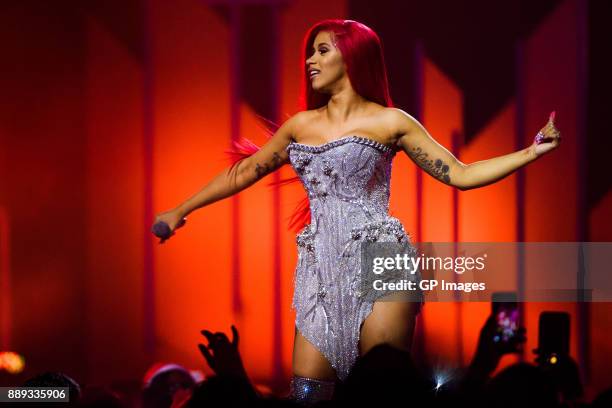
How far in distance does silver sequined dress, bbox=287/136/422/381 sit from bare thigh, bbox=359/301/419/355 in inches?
1.0

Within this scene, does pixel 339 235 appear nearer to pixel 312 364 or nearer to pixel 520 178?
pixel 312 364

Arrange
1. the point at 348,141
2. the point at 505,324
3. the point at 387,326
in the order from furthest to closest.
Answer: the point at 348,141 < the point at 387,326 < the point at 505,324

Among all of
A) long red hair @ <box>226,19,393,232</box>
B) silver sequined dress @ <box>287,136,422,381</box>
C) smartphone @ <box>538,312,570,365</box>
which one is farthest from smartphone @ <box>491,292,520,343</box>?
long red hair @ <box>226,19,393,232</box>

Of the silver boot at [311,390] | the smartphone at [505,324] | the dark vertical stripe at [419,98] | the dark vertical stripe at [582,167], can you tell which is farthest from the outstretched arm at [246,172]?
the dark vertical stripe at [582,167]

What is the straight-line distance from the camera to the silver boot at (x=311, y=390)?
2.60 m

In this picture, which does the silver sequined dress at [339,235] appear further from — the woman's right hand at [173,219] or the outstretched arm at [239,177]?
the woman's right hand at [173,219]

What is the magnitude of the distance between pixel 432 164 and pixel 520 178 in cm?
202

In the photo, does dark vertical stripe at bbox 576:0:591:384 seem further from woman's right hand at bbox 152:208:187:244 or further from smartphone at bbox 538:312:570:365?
woman's right hand at bbox 152:208:187:244

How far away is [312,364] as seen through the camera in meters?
2.63

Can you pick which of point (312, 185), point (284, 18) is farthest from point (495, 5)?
point (312, 185)

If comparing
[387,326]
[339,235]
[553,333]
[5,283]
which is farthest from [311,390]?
[5,283]

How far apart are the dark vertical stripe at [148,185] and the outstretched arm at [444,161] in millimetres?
2348

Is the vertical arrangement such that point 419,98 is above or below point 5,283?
above

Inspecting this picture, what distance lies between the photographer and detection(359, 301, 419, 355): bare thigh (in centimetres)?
258
